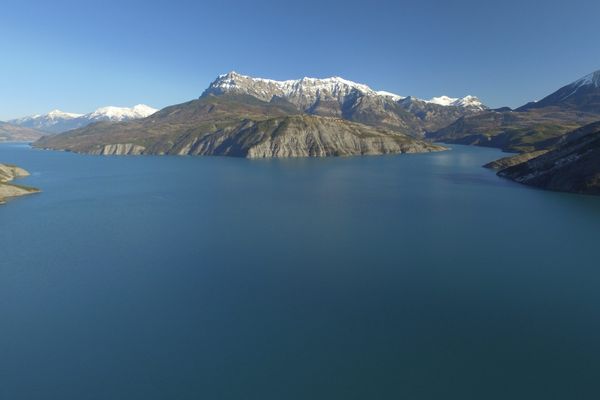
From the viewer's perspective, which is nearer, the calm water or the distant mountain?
the calm water

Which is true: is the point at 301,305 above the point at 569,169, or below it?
below

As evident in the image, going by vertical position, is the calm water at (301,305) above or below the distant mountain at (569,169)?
below

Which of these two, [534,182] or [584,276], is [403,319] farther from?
[534,182]

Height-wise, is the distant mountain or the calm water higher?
the distant mountain

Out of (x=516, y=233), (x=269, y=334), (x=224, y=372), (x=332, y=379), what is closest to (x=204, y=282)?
(x=269, y=334)
